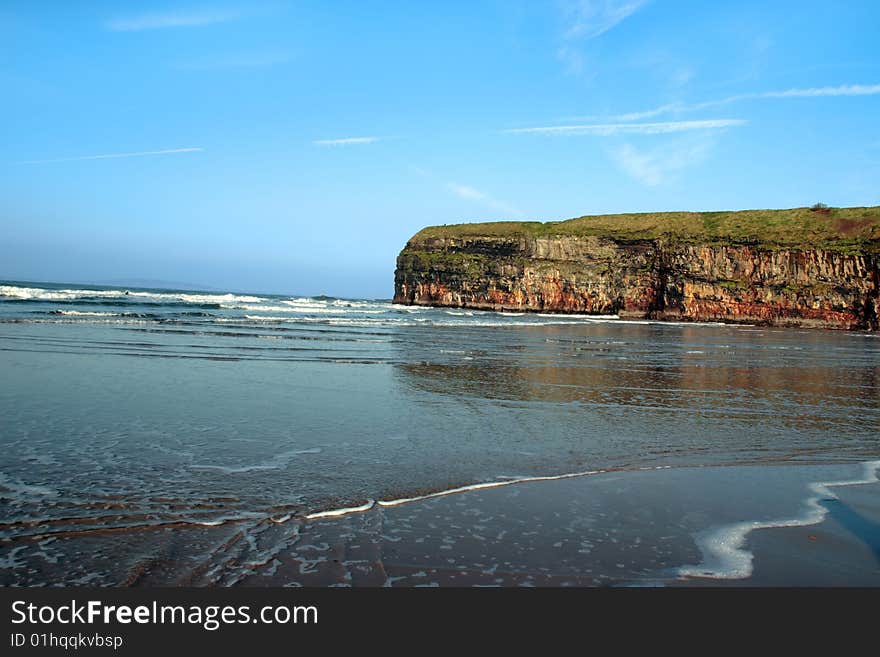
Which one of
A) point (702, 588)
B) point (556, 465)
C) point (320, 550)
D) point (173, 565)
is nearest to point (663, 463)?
point (556, 465)

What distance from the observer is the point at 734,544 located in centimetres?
430

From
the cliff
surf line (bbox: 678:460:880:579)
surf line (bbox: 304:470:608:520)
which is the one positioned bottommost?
surf line (bbox: 678:460:880:579)

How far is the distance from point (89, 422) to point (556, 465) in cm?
553

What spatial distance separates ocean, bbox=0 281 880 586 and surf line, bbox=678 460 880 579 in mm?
21

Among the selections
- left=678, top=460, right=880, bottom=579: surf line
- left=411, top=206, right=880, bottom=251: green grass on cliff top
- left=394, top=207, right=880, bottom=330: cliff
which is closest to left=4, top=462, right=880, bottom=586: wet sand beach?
left=678, top=460, right=880, bottom=579: surf line

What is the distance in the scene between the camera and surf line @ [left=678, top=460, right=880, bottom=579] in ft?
12.6

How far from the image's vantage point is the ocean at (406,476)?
A: 3.84m

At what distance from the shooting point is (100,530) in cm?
413

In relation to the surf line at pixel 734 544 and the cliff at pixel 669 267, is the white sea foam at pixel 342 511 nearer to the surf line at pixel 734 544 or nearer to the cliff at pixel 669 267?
the surf line at pixel 734 544

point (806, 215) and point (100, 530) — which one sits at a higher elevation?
point (806, 215)

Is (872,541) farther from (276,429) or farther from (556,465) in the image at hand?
(276,429)

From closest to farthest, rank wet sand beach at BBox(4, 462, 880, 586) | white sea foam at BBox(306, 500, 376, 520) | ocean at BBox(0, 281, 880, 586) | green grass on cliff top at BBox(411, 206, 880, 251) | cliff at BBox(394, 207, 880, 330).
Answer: wet sand beach at BBox(4, 462, 880, 586) < ocean at BBox(0, 281, 880, 586) < white sea foam at BBox(306, 500, 376, 520) < cliff at BBox(394, 207, 880, 330) < green grass on cliff top at BBox(411, 206, 880, 251)

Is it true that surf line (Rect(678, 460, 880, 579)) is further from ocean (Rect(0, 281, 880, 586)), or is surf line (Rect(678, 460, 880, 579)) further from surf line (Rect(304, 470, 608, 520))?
surf line (Rect(304, 470, 608, 520))

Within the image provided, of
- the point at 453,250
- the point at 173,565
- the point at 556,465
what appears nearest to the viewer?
the point at 173,565
